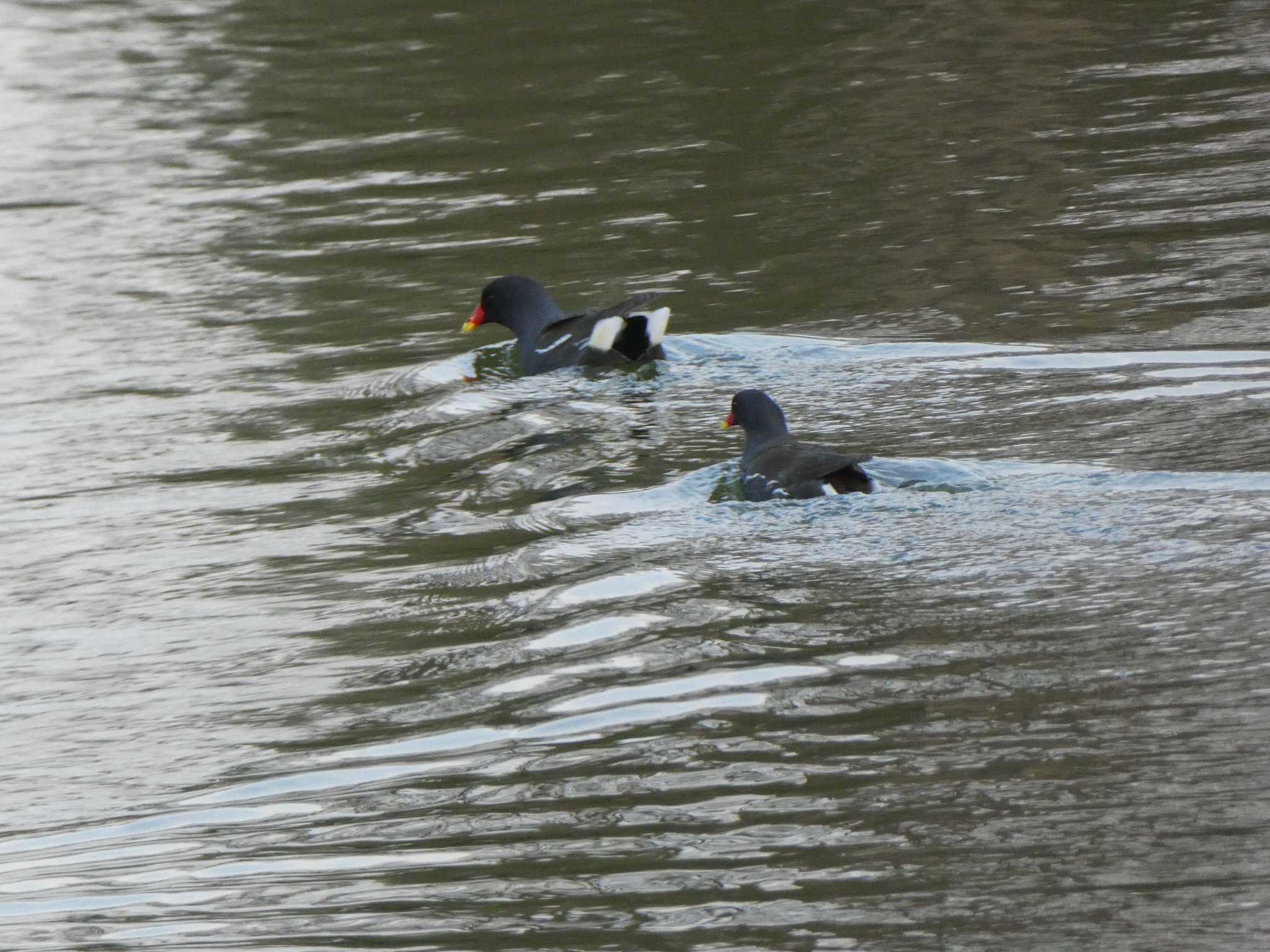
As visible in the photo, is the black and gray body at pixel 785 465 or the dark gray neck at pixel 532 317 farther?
the dark gray neck at pixel 532 317

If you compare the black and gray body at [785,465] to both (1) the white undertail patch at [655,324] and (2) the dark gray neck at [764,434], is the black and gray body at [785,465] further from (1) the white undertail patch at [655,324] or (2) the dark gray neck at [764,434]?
(1) the white undertail patch at [655,324]

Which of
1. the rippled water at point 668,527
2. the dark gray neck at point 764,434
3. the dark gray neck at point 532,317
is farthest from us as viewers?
the dark gray neck at point 532,317

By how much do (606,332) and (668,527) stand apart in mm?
2400

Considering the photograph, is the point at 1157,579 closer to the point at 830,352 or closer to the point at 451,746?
the point at 451,746

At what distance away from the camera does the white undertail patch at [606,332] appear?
9.21m

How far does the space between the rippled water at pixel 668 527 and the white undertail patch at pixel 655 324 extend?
0.25m

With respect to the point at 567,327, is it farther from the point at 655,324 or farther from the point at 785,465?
the point at 785,465

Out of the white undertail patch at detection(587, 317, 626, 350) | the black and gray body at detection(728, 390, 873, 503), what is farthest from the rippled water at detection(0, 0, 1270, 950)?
the white undertail patch at detection(587, 317, 626, 350)

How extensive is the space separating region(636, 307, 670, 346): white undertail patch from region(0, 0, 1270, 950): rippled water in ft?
0.83

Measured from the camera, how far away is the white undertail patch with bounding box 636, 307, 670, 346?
9141 millimetres

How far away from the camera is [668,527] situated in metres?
7.10

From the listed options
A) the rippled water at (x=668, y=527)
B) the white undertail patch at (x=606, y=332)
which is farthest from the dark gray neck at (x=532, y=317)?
the white undertail patch at (x=606, y=332)

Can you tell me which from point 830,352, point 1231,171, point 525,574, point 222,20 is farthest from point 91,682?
point 222,20

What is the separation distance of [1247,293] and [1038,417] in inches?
77.5
